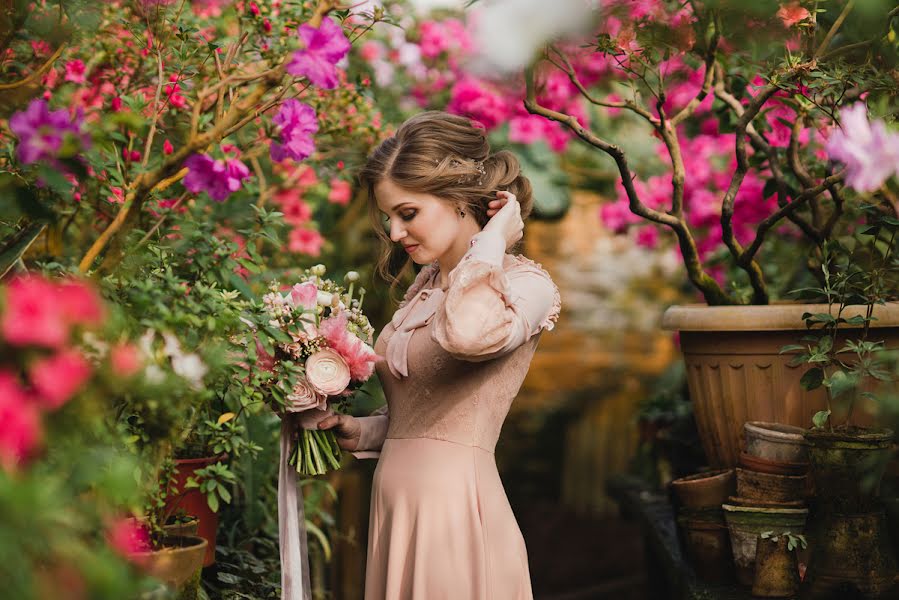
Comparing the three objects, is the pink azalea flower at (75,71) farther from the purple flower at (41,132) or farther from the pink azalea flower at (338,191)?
the purple flower at (41,132)

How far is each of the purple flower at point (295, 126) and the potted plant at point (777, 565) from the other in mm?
1381

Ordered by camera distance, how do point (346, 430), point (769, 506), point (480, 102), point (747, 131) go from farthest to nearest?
point (480, 102) → point (747, 131) → point (769, 506) → point (346, 430)

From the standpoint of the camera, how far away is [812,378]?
6.96 ft

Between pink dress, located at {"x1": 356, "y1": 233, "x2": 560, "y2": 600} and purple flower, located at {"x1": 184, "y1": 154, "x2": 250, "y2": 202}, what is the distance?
19.3 inches

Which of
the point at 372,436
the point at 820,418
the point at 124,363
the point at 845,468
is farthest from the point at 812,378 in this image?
the point at 124,363

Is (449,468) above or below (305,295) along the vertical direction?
below

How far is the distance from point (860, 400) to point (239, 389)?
148 cm

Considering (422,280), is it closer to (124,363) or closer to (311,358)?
(311,358)

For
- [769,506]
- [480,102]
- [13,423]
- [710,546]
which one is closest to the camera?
[13,423]

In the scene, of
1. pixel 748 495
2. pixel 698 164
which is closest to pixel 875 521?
pixel 748 495

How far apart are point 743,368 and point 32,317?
1929mm

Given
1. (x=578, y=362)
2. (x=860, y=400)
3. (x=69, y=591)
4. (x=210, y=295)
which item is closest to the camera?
(x=69, y=591)

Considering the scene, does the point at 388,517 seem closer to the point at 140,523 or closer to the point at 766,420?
the point at 140,523

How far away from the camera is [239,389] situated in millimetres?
1692
